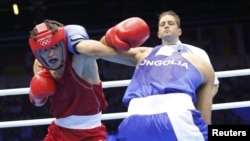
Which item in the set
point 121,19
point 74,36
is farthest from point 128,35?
point 121,19

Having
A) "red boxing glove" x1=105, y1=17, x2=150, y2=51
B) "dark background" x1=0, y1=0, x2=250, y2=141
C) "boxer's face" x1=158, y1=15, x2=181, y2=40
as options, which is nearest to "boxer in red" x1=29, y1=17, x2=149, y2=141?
"red boxing glove" x1=105, y1=17, x2=150, y2=51

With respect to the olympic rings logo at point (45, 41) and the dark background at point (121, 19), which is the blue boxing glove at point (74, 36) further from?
the dark background at point (121, 19)

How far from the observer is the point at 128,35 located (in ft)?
5.96

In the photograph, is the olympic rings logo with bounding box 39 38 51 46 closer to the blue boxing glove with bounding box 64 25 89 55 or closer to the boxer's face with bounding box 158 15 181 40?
the blue boxing glove with bounding box 64 25 89 55

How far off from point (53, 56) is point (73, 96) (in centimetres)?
19

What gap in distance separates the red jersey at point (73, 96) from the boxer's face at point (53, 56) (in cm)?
7

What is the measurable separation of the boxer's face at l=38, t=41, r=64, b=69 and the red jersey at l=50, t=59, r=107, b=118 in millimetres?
65

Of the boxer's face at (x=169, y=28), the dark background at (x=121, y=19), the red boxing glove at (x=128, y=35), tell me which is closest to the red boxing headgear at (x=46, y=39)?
the red boxing glove at (x=128, y=35)

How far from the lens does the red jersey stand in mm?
2082

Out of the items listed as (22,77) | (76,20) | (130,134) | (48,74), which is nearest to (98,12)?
(76,20)

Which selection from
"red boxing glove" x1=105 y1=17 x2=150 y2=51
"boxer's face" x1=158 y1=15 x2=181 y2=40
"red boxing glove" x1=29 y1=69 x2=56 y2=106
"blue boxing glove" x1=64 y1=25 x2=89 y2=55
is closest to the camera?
"red boxing glove" x1=105 y1=17 x2=150 y2=51

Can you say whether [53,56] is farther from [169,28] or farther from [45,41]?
[169,28]

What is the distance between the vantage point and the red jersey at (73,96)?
2.08m

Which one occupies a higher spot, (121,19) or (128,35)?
(128,35)
